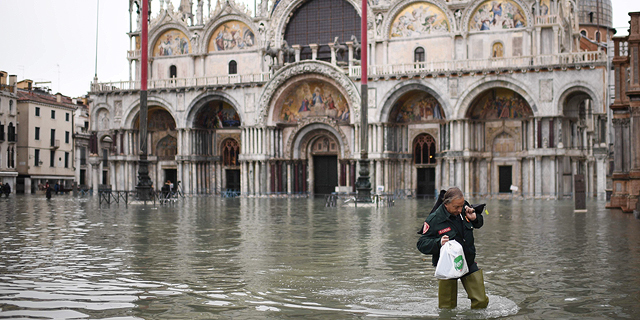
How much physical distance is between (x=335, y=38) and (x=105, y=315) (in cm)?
3989

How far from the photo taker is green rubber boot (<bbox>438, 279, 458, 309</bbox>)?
7004 mm

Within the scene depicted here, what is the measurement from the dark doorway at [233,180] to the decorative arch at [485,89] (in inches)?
640

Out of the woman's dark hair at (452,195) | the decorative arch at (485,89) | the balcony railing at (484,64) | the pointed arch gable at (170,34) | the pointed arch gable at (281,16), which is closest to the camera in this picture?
the woman's dark hair at (452,195)

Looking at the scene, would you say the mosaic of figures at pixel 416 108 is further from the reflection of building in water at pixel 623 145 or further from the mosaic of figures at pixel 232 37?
the reflection of building in water at pixel 623 145

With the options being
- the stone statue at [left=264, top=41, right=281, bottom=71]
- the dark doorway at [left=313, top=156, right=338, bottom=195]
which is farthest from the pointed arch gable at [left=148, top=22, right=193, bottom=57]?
the dark doorway at [left=313, top=156, right=338, bottom=195]

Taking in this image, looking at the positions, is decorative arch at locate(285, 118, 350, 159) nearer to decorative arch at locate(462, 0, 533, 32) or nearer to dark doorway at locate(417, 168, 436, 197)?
dark doorway at locate(417, 168, 436, 197)

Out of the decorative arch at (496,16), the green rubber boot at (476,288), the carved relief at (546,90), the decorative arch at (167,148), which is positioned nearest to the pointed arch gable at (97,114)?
the decorative arch at (167,148)

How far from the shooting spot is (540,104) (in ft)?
128

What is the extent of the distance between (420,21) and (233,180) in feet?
54.1

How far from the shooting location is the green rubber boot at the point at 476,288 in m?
6.92

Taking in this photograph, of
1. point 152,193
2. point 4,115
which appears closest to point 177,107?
point 152,193

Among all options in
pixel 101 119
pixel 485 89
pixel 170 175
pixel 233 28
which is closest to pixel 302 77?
pixel 233 28

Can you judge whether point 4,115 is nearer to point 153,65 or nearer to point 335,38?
point 153,65

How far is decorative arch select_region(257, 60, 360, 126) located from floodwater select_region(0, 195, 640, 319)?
26515 mm
